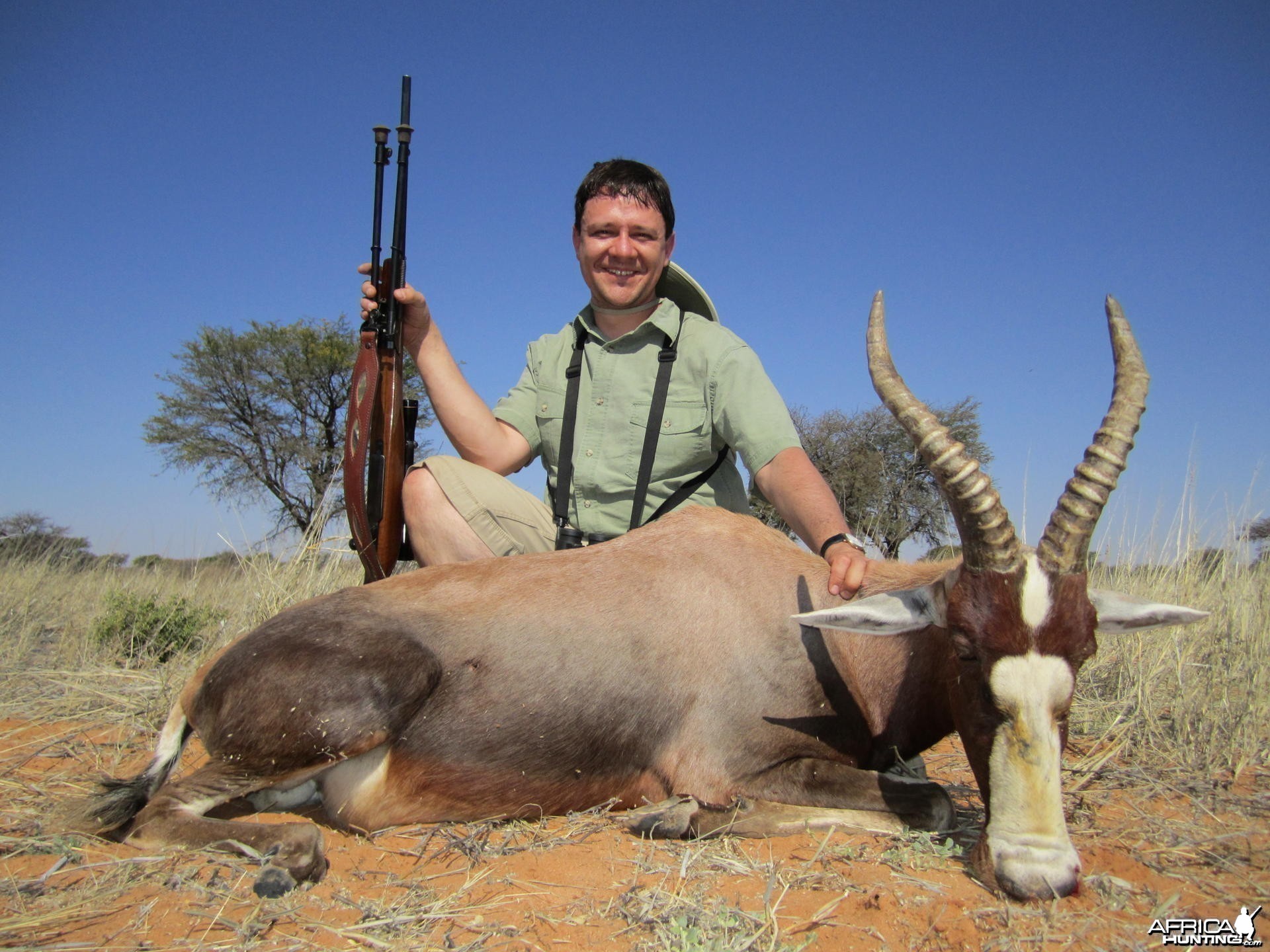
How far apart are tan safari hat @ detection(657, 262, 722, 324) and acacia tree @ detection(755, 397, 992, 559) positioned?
26.1ft

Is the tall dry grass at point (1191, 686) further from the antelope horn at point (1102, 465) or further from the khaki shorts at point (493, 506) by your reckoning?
the khaki shorts at point (493, 506)

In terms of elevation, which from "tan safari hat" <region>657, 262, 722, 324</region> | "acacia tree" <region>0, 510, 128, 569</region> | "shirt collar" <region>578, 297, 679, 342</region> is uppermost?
"tan safari hat" <region>657, 262, 722, 324</region>

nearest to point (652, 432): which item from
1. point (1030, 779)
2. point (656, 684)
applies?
point (656, 684)

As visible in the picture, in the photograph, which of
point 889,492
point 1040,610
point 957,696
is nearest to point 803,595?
point 957,696

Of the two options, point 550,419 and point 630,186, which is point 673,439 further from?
Answer: point 630,186

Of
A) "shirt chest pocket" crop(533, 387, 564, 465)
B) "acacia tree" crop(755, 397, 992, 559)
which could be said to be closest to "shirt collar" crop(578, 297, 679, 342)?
"shirt chest pocket" crop(533, 387, 564, 465)

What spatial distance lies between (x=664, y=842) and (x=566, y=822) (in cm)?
47

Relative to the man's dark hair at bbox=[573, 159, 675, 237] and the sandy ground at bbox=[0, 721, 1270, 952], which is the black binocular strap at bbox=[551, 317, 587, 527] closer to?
the man's dark hair at bbox=[573, 159, 675, 237]

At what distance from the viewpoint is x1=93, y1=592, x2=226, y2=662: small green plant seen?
5.86 meters

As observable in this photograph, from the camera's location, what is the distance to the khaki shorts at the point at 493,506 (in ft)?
14.4

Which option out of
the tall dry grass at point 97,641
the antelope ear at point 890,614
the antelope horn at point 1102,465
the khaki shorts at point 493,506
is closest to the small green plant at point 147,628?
the tall dry grass at point 97,641

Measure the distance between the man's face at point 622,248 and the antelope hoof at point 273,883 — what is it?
11.2ft

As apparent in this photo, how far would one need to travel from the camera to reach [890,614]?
2918 millimetres

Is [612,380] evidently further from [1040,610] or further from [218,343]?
[218,343]
